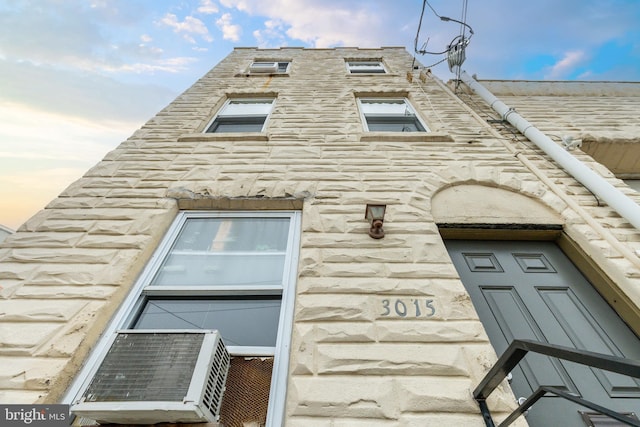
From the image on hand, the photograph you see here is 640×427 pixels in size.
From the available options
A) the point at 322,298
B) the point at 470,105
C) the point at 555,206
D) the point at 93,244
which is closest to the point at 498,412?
the point at 322,298

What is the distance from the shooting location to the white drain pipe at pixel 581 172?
2.89 m

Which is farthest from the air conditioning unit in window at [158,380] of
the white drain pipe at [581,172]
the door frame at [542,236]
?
the white drain pipe at [581,172]

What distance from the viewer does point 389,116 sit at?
537 centimetres

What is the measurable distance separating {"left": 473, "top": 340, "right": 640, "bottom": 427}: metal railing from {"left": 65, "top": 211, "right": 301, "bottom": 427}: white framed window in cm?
128

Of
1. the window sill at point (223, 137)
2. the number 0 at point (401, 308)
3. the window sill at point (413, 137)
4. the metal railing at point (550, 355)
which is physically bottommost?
the metal railing at point (550, 355)

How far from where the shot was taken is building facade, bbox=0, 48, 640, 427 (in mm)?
1828

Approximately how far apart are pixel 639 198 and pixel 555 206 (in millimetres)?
1064

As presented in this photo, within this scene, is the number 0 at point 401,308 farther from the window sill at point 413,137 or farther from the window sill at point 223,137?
the window sill at point 223,137

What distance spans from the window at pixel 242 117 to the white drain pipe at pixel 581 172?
4471mm

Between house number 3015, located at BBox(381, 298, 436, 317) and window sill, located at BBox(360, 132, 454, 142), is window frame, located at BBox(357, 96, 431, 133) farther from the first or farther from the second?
house number 3015, located at BBox(381, 298, 436, 317)

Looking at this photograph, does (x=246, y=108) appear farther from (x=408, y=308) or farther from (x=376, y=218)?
(x=408, y=308)

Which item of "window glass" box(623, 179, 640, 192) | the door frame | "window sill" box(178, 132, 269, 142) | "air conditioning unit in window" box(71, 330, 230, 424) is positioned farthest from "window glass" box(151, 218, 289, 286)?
"window glass" box(623, 179, 640, 192)

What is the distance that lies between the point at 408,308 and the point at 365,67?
815 centimetres

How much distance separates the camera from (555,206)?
3.21 m
